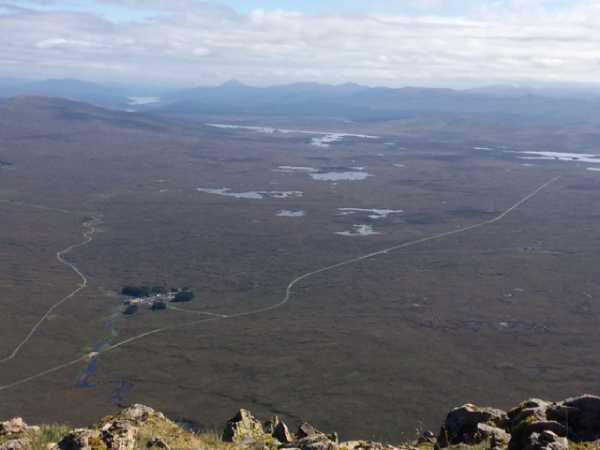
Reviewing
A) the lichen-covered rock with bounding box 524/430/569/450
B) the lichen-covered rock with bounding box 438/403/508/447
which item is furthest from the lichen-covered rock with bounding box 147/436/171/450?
the lichen-covered rock with bounding box 524/430/569/450

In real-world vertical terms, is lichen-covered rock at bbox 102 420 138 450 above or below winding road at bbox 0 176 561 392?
above

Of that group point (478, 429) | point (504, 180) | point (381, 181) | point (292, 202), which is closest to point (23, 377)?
point (478, 429)

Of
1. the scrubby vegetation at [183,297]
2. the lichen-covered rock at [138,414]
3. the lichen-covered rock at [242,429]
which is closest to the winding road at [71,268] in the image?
the scrubby vegetation at [183,297]

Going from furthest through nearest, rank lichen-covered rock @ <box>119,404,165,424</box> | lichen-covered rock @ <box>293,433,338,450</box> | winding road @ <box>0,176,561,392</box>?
winding road @ <box>0,176,561,392</box> → lichen-covered rock @ <box>119,404,165,424</box> → lichen-covered rock @ <box>293,433,338,450</box>

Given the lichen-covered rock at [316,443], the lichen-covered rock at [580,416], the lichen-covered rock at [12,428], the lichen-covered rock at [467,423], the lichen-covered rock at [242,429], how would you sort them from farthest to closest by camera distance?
the lichen-covered rock at [242,429]
the lichen-covered rock at [467,423]
the lichen-covered rock at [12,428]
the lichen-covered rock at [316,443]
the lichen-covered rock at [580,416]

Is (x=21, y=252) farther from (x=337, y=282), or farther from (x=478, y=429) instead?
(x=478, y=429)

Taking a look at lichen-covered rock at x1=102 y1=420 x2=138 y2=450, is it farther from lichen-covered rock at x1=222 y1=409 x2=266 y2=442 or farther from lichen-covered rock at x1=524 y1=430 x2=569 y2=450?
lichen-covered rock at x1=524 y1=430 x2=569 y2=450

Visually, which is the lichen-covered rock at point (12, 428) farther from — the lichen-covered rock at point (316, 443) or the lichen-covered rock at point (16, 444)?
the lichen-covered rock at point (316, 443)
